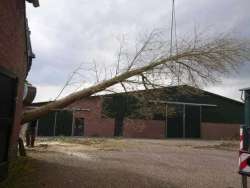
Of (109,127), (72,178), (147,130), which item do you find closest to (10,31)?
(72,178)

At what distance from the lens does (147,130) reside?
91.7 feet

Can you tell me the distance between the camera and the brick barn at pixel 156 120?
2569cm

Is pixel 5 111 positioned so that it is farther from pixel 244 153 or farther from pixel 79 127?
pixel 79 127

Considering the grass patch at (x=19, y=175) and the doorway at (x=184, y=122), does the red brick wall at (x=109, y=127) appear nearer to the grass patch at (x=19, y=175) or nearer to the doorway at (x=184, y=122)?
the doorway at (x=184, y=122)

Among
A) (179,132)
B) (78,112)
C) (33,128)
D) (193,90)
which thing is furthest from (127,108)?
(193,90)

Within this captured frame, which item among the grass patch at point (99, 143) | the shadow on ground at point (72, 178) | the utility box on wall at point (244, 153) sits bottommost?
the shadow on ground at point (72, 178)

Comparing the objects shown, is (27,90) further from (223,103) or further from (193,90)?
(223,103)

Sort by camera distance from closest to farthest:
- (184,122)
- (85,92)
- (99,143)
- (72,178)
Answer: (72,178) < (85,92) < (99,143) < (184,122)

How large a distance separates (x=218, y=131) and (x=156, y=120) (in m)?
6.67

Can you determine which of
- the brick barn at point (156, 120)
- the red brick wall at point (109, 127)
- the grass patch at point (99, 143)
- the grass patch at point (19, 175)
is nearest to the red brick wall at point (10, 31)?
the grass patch at point (19, 175)

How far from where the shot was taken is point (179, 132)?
29.1 metres

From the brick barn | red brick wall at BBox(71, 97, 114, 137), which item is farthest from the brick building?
red brick wall at BBox(71, 97, 114, 137)

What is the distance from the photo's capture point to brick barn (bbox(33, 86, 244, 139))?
25688 millimetres

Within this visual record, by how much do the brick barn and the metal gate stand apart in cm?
1587
